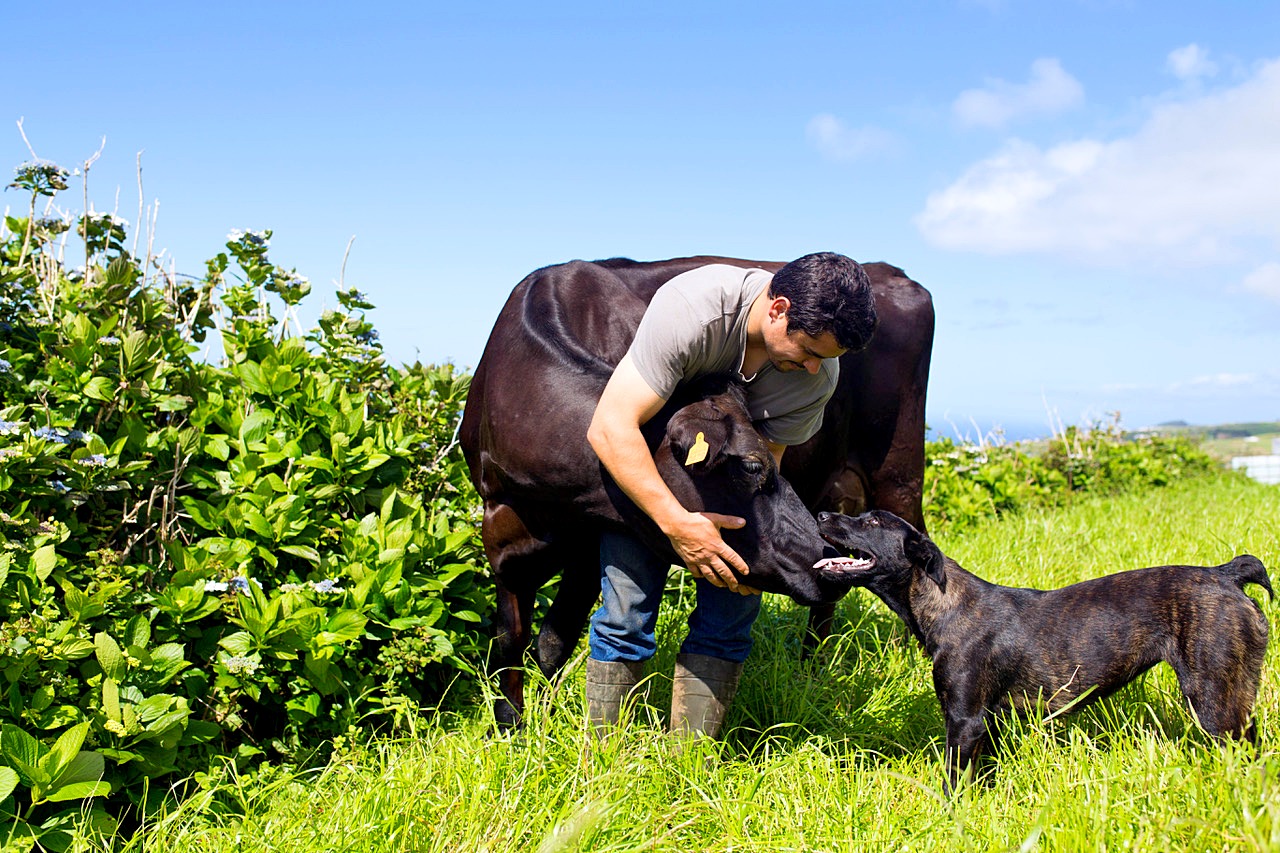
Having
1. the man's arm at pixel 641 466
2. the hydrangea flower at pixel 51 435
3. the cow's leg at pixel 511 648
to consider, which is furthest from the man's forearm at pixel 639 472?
the hydrangea flower at pixel 51 435

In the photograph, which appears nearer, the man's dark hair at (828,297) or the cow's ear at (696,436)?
the man's dark hair at (828,297)

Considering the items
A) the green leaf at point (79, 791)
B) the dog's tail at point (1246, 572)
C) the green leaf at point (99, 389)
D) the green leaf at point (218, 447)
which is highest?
the green leaf at point (99, 389)

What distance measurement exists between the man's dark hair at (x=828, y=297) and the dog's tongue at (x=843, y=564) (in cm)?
65

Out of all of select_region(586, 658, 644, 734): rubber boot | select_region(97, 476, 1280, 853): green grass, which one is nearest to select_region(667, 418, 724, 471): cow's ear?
select_region(586, 658, 644, 734): rubber boot

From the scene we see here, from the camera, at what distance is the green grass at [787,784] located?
2.61 metres

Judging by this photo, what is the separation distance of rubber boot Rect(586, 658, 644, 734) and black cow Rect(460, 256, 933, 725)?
0.45 meters

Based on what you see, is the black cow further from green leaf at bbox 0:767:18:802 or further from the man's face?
green leaf at bbox 0:767:18:802

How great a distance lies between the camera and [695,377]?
3.25 meters

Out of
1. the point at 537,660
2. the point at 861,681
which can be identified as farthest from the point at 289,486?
the point at 861,681

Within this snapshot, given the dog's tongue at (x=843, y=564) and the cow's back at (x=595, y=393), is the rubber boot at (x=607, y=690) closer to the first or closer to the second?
the cow's back at (x=595, y=393)

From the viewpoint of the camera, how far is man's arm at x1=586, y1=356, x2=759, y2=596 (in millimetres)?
3023

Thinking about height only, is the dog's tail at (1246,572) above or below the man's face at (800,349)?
below

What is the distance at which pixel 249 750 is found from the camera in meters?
3.62

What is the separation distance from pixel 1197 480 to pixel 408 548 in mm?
11462
